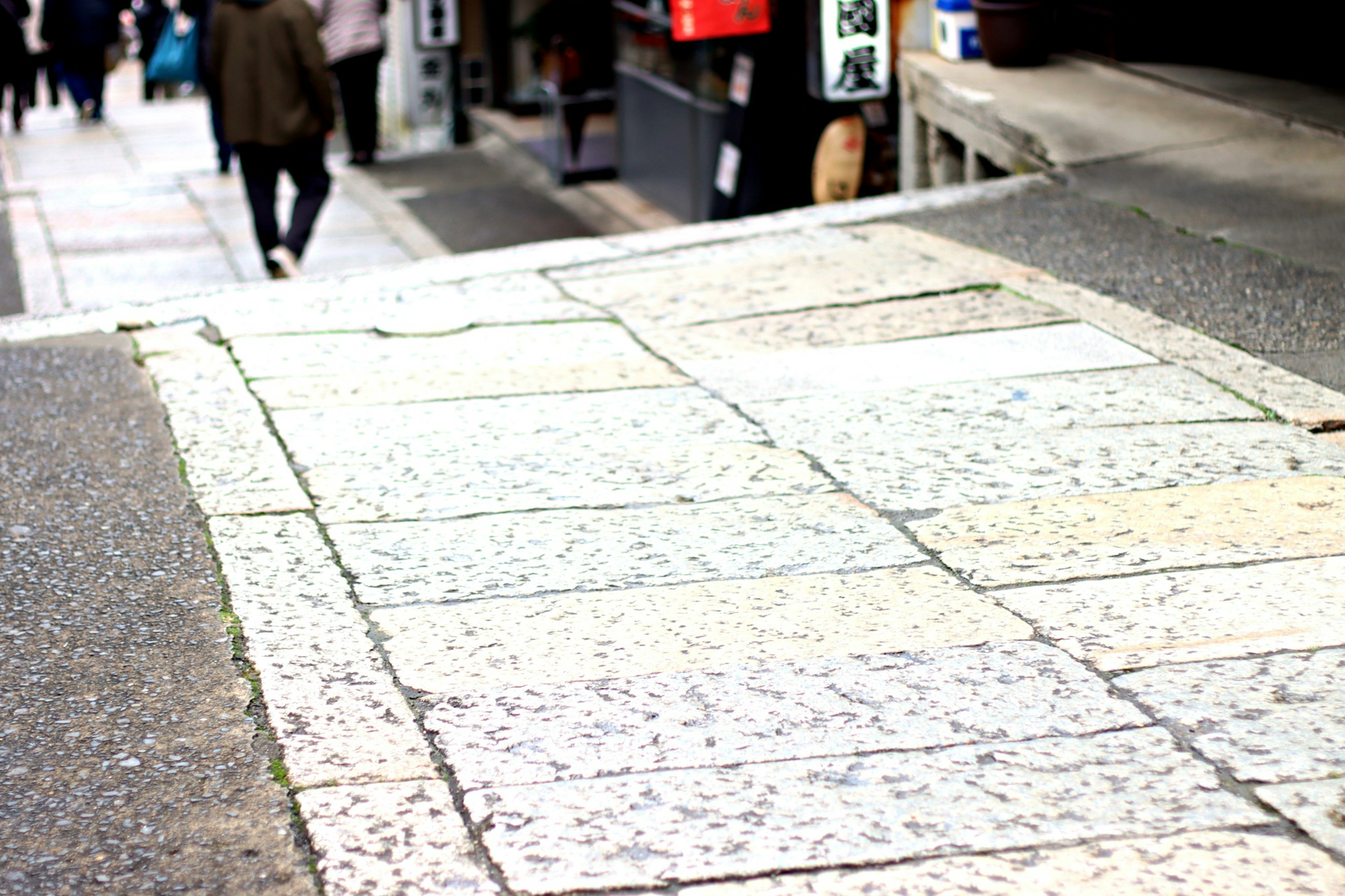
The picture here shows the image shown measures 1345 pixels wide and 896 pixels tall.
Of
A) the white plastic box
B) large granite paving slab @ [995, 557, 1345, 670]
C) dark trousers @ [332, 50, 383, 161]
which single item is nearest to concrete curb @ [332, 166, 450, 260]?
dark trousers @ [332, 50, 383, 161]

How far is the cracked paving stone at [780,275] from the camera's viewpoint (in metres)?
5.27

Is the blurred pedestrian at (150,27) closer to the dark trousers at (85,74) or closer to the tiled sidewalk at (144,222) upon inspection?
the dark trousers at (85,74)

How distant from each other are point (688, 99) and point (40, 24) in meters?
7.91

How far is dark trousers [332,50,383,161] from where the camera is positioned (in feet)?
41.3

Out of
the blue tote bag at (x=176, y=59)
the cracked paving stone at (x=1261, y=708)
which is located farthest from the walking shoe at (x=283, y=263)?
the blue tote bag at (x=176, y=59)

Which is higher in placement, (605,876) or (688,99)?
(688,99)

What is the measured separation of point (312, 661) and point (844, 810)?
107cm

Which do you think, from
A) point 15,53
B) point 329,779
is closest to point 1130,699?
point 329,779

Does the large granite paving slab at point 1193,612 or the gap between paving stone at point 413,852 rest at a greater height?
the large granite paving slab at point 1193,612

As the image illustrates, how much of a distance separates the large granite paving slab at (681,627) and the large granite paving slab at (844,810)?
15.2 inches

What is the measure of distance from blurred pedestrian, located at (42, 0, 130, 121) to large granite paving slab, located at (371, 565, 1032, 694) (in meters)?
13.0

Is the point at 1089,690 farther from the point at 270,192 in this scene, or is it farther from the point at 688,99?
the point at 688,99

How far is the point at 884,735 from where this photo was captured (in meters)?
2.47

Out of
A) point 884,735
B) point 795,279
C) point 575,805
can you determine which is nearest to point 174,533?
point 575,805
